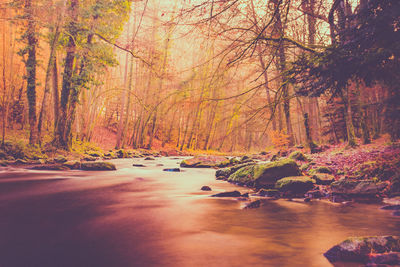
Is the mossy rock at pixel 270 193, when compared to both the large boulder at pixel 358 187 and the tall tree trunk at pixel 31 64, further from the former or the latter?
the tall tree trunk at pixel 31 64

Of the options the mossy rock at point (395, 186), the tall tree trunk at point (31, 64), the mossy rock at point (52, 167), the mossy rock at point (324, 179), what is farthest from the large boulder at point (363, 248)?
the tall tree trunk at point (31, 64)

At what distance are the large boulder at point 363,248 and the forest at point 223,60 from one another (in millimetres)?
1745

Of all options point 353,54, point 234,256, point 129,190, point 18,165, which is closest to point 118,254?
point 234,256

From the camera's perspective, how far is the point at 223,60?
5.08 m

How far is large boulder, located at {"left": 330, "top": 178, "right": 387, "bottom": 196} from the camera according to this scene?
429 centimetres

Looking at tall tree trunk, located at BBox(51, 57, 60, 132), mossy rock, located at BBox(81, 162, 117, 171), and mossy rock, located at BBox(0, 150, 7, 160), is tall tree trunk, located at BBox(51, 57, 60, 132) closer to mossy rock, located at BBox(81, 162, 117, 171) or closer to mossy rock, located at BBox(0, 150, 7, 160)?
mossy rock, located at BBox(0, 150, 7, 160)

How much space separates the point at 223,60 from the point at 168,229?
139 inches

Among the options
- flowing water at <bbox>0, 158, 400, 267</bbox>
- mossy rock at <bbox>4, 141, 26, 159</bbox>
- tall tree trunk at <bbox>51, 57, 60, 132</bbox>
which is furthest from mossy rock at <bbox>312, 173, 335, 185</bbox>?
tall tree trunk at <bbox>51, 57, 60, 132</bbox>

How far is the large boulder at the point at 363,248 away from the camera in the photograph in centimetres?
182

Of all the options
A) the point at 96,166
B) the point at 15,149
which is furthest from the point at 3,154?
the point at 96,166

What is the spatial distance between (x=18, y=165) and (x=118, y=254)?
7.99m

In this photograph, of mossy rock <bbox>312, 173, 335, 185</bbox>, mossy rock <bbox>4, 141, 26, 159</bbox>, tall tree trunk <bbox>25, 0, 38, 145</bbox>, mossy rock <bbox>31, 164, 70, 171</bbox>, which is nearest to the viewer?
mossy rock <bbox>312, 173, 335, 185</bbox>

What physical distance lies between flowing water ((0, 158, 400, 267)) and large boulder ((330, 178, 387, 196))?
2.16 feet

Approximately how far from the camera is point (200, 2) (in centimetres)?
312
